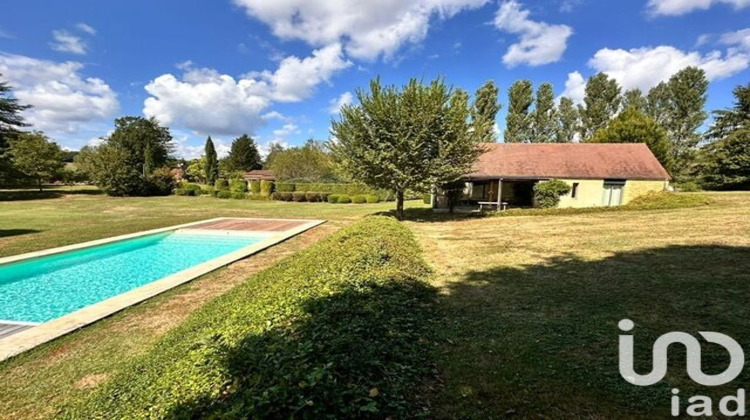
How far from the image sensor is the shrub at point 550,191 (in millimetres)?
22203

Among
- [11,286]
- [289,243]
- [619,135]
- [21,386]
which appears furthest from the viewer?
[619,135]

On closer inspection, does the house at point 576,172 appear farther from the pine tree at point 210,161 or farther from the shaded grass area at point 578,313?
the pine tree at point 210,161

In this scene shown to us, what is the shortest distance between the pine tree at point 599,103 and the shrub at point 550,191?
81.9 ft

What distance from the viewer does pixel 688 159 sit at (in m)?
38.4

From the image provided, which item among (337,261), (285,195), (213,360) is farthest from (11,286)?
(285,195)

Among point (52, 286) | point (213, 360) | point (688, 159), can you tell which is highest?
point (688, 159)

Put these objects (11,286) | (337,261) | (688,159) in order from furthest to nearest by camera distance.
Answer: (688,159), (11,286), (337,261)

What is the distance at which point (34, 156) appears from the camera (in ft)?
119

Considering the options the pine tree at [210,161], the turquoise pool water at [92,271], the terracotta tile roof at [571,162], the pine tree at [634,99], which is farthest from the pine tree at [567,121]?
the pine tree at [210,161]

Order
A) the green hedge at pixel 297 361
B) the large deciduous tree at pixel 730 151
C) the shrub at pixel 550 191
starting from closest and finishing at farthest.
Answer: the green hedge at pixel 297 361
the shrub at pixel 550 191
the large deciduous tree at pixel 730 151

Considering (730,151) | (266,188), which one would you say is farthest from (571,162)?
(266,188)

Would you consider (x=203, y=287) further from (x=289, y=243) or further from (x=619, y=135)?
(x=619, y=135)

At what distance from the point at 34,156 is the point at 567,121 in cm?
5905

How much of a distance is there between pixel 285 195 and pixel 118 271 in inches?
947
